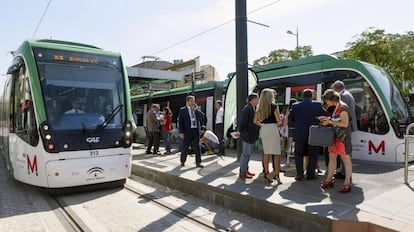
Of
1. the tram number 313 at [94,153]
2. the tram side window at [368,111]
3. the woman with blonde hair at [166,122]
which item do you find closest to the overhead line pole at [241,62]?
the tram side window at [368,111]

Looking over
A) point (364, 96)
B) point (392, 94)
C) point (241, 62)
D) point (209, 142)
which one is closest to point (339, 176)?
point (364, 96)

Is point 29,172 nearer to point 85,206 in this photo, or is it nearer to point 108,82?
point 85,206

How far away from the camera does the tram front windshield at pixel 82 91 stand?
623cm

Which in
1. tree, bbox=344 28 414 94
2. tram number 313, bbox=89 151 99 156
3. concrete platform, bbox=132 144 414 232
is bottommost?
concrete platform, bbox=132 144 414 232

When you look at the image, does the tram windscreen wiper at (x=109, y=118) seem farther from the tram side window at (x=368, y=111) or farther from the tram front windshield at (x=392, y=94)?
the tram front windshield at (x=392, y=94)

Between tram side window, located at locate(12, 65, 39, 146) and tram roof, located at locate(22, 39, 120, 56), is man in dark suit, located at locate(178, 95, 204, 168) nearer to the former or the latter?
tram roof, located at locate(22, 39, 120, 56)

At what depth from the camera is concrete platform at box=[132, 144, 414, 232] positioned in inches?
155

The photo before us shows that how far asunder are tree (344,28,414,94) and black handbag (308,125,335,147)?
13272mm

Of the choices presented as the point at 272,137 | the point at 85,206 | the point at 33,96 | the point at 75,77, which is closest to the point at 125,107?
the point at 75,77

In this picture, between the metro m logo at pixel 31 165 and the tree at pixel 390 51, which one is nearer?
the metro m logo at pixel 31 165

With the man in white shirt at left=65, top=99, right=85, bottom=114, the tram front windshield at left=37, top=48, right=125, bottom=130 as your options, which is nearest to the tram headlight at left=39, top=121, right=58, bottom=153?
the tram front windshield at left=37, top=48, right=125, bottom=130

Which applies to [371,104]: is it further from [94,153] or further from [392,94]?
[94,153]

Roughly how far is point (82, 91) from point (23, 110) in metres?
1.30

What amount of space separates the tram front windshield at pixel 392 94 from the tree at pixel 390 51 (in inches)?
357
